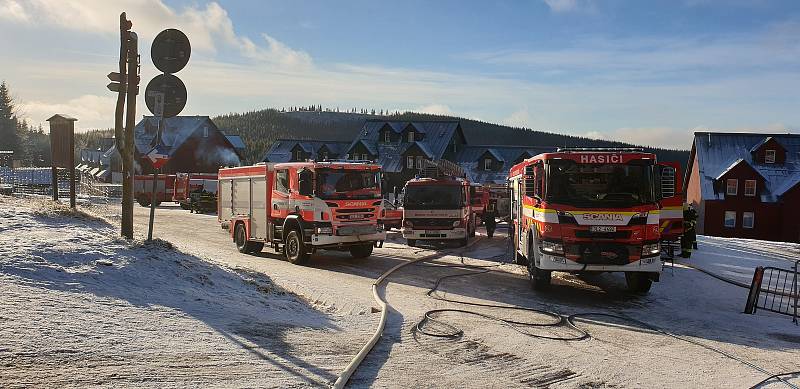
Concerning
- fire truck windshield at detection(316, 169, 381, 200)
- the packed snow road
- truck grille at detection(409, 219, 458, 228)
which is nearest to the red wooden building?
truck grille at detection(409, 219, 458, 228)

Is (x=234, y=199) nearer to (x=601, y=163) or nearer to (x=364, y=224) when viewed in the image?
(x=364, y=224)

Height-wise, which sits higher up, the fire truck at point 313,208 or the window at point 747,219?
the fire truck at point 313,208

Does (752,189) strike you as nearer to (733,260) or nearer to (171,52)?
(733,260)

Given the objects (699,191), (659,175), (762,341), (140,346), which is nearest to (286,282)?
(140,346)

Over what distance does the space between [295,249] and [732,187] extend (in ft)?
149

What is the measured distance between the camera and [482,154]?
228 feet

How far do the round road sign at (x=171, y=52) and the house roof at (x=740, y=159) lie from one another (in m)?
48.7

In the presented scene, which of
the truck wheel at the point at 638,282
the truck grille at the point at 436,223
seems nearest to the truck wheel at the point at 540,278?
the truck wheel at the point at 638,282

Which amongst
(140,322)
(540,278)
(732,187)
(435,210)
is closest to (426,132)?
(732,187)

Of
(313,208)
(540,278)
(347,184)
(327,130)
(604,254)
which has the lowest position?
(540,278)

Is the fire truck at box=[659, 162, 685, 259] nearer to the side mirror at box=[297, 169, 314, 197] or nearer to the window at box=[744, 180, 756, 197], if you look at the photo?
the side mirror at box=[297, 169, 314, 197]

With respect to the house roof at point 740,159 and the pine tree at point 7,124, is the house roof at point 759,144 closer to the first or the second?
the house roof at point 740,159

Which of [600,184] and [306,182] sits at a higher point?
[600,184]

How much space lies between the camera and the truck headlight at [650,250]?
475 inches
